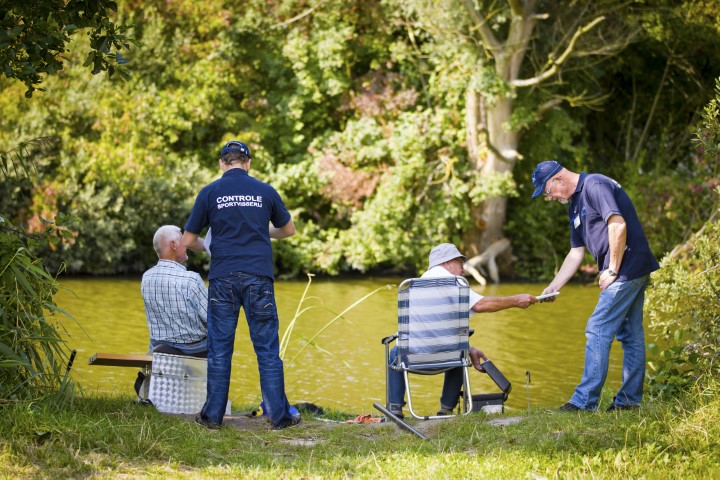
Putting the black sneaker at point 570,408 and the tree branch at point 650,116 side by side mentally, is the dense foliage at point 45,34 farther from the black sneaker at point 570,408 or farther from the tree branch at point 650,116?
the tree branch at point 650,116

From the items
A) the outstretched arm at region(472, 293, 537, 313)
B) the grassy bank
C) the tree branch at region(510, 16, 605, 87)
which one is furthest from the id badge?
the tree branch at region(510, 16, 605, 87)

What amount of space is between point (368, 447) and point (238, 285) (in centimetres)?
126

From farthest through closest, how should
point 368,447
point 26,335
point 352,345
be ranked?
point 352,345, point 26,335, point 368,447

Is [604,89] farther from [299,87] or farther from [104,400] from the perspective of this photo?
[104,400]

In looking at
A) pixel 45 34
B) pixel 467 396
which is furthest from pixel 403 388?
pixel 45 34

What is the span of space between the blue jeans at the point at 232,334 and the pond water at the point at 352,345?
102 centimetres

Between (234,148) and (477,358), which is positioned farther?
(477,358)

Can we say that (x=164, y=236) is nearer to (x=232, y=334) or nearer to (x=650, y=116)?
(x=232, y=334)

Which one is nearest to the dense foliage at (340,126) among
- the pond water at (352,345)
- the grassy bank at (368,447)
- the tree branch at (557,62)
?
the tree branch at (557,62)

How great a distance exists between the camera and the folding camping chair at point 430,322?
21.8 feet

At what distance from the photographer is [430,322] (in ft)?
21.8

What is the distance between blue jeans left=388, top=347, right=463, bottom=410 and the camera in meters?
6.87

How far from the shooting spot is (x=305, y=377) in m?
10.2

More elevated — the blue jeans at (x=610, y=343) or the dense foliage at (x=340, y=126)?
the dense foliage at (x=340, y=126)
